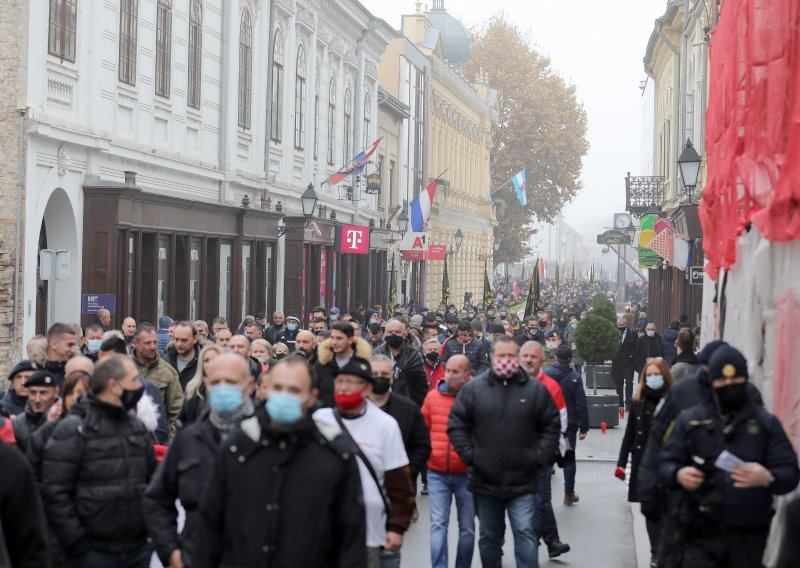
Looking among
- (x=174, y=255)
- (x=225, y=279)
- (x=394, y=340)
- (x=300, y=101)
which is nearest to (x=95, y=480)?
(x=394, y=340)

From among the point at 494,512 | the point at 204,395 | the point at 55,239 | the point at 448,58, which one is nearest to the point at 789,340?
the point at 494,512

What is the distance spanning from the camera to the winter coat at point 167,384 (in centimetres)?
1085

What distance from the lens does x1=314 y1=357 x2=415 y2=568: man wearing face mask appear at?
741 cm

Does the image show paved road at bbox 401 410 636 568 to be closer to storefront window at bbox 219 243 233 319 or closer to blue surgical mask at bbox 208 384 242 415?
blue surgical mask at bbox 208 384 242 415

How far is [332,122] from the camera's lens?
4056 centimetres

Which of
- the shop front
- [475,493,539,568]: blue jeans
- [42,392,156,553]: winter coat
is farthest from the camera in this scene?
the shop front

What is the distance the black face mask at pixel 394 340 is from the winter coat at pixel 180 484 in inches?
237

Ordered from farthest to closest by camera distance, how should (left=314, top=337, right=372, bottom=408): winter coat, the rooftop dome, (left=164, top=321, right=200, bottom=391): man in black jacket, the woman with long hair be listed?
the rooftop dome, (left=164, top=321, right=200, bottom=391): man in black jacket, (left=314, top=337, right=372, bottom=408): winter coat, the woman with long hair

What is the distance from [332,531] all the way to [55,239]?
1637 cm

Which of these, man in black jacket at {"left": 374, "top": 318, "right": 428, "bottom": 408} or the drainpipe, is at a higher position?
the drainpipe

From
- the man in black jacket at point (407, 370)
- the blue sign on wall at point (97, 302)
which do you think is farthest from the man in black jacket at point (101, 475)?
the blue sign on wall at point (97, 302)

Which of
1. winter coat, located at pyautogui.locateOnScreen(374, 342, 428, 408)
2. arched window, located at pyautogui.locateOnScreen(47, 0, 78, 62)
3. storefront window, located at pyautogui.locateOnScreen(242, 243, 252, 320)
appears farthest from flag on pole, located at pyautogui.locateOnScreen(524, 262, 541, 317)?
winter coat, located at pyautogui.locateOnScreen(374, 342, 428, 408)

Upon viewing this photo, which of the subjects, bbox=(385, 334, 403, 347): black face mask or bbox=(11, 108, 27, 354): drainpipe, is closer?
bbox=(385, 334, 403, 347): black face mask

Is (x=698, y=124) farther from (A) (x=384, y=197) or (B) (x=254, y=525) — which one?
(B) (x=254, y=525)
